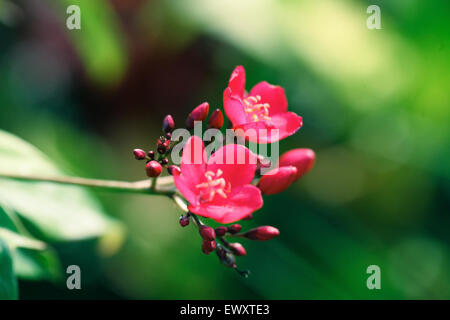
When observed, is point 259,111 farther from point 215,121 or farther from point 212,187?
point 212,187

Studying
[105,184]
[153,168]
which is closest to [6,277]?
[105,184]

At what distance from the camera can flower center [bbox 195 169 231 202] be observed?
5.25ft

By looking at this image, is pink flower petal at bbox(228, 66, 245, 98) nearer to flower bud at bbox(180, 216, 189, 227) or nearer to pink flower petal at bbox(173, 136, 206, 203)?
pink flower petal at bbox(173, 136, 206, 203)

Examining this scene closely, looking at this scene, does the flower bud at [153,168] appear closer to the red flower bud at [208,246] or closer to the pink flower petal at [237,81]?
the red flower bud at [208,246]

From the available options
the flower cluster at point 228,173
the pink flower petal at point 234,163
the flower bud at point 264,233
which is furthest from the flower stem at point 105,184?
the flower bud at point 264,233

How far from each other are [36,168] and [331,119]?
204 cm

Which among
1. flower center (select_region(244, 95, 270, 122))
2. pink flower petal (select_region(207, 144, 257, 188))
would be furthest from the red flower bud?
flower center (select_region(244, 95, 270, 122))

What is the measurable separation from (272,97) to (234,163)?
1.55ft

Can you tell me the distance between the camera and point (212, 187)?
1622 mm

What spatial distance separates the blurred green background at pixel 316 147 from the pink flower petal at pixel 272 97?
46.3 inches

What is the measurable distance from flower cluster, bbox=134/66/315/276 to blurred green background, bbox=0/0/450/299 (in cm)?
138
